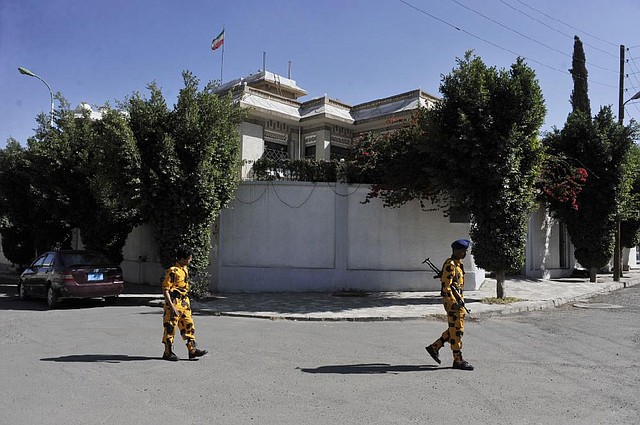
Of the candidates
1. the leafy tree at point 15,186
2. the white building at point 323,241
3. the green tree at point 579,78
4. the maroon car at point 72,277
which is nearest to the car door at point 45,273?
the maroon car at point 72,277

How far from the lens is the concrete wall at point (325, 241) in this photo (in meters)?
15.6

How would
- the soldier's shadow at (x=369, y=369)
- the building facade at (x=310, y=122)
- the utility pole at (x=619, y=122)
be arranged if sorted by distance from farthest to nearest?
the building facade at (x=310, y=122) < the utility pole at (x=619, y=122) < the soldier's shadow at (x=369, y=369)

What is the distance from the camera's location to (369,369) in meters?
6.68

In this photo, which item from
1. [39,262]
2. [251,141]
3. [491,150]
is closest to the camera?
[491,150]

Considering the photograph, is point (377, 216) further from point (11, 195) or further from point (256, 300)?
point (11, 195)

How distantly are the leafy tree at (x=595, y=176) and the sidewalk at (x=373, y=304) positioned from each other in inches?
86.3

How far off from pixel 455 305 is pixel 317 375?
205 centimetres

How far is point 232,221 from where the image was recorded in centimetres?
1593

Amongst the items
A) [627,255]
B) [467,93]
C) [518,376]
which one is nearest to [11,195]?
[467,93]

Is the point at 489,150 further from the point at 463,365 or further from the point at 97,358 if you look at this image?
the point at 97,358

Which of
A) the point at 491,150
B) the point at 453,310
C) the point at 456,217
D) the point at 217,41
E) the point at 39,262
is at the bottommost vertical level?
the point at 453,310

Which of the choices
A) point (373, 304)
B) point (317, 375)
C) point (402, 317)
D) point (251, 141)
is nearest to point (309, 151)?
point (251, 141)

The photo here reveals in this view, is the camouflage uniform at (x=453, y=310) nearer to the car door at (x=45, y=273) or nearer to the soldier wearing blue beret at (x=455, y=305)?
the soldier wearing blue beret at (x=455, y=305)

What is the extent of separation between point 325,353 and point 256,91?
1630 centimetres
